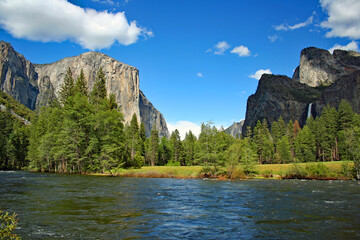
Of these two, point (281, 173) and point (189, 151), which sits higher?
point (189, 151)

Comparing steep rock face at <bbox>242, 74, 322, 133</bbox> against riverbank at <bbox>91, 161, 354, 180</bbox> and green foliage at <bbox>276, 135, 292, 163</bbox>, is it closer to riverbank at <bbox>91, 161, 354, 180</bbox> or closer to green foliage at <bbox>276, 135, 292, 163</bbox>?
green foliage at <bbox>276, 135, 292, 163</bbox>

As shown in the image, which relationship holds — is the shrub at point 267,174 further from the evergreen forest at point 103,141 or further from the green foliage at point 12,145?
the green foliage at point 12,145

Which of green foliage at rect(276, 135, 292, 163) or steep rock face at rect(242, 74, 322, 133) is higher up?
steep rock face at rect(242, 74, 322, 133)

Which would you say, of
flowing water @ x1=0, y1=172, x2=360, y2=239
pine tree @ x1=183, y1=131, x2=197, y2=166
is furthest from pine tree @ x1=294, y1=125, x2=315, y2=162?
flowing water @ x1=0, y1=172, x2=360, y2=239

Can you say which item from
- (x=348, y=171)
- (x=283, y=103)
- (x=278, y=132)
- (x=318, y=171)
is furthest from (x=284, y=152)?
(x=283, y=103)

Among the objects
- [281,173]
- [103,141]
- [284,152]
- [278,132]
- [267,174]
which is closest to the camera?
[281,173]

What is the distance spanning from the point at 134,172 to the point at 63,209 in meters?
34.4

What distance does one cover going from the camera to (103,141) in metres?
52.0

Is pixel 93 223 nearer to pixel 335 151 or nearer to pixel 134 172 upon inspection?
pixel 134 172

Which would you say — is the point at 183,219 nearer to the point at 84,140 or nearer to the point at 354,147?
the point at 354,147

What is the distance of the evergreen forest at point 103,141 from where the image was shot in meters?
49.1

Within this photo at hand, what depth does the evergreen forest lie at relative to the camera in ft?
161

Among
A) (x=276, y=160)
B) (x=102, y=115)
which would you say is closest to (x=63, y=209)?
(x=102, y=115)

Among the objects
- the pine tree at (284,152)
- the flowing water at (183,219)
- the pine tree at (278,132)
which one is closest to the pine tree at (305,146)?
the pine tree at (284,152)
